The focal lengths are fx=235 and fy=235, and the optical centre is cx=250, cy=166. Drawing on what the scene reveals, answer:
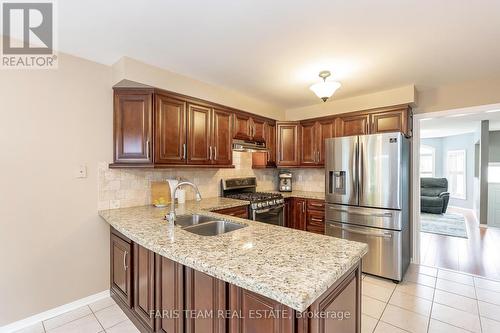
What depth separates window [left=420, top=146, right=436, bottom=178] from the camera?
27.7 ft

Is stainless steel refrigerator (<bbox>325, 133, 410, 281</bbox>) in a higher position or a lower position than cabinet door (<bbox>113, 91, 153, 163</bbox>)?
lower

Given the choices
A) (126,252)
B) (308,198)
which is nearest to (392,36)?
(308,198)

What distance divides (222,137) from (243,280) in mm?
2385

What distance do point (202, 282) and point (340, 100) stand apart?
3.39 metres

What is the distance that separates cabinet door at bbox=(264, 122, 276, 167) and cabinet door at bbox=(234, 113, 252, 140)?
0.45 m

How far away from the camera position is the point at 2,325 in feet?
6.34

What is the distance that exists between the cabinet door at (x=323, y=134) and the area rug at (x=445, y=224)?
3.19 metres

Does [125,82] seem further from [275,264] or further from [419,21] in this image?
[419,21]

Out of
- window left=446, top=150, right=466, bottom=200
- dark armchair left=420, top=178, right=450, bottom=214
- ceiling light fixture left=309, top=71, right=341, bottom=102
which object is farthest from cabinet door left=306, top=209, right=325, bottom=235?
window left=446, top=150, right=466, bottom=200

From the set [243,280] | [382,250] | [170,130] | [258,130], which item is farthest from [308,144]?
[243,280]

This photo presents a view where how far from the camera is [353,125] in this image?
11.4 feet

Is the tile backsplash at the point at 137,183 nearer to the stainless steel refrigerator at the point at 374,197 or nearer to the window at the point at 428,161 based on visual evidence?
the stainless steel refrigerator at the point at 374,197

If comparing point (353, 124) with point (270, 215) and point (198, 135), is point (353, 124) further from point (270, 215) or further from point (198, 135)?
point (198, 135)

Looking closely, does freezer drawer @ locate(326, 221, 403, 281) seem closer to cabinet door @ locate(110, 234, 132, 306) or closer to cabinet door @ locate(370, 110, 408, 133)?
cabinet door @ locate(370, 110, 408, 133)
